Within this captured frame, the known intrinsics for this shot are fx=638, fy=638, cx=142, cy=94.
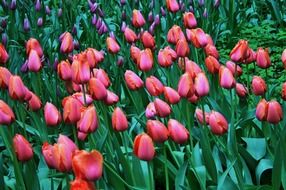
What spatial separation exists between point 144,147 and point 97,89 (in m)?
0.41

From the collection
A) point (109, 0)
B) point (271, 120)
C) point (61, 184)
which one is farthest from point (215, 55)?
point (109, 0)

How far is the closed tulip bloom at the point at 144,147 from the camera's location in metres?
1.80

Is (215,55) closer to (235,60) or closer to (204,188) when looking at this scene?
(235,60)

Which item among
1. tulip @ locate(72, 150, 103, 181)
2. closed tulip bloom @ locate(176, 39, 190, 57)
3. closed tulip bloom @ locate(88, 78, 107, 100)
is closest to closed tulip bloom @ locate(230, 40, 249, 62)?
closed tulip bloom @ locate(176, 39, 190, 57)

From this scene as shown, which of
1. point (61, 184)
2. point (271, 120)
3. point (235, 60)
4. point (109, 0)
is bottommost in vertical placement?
point (61, 184)

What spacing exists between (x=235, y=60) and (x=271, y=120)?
15.3 inches

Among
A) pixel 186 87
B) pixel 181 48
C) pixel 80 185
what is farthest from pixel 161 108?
pixel 80 185

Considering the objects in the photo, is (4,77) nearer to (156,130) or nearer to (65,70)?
(65,70)

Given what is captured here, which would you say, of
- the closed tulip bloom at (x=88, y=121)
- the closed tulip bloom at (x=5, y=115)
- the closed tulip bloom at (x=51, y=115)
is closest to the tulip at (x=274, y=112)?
the closed tulip bloom at (x=88, y=121)

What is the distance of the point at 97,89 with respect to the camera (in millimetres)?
2154

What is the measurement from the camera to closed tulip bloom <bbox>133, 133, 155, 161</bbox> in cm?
180

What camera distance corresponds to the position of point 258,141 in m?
2.51

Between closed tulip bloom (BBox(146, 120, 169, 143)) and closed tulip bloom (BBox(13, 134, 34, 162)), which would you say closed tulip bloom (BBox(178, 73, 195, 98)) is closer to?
closed tulip bloom (BBox(146, 120, 169, 143))

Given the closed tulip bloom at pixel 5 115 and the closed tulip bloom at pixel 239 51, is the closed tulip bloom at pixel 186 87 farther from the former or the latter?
the closed tulip bloom at pixel 5 115
